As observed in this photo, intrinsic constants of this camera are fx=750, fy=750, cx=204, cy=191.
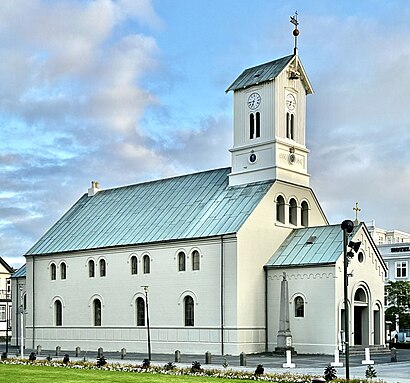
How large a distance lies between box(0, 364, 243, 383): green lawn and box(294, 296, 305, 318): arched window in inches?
771

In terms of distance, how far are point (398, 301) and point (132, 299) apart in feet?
117

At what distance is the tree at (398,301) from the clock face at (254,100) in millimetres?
34473

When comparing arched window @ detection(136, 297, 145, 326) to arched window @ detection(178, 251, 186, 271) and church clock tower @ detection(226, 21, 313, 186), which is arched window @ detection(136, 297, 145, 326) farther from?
church clock tower @ detection(226, 21, 313, 186)

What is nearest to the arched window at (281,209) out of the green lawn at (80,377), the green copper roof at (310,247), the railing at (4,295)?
the green copper roof at (310,247)

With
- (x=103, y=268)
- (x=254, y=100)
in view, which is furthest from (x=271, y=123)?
(x=103, y=268)

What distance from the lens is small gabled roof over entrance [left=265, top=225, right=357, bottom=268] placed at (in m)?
51.3

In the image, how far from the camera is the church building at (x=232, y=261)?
52.0 meters

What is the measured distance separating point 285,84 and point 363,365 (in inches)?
969

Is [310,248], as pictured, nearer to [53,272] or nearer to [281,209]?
[281,209]

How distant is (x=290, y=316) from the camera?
171ft

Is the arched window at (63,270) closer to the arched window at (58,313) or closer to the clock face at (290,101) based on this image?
the arched window at (58,313)

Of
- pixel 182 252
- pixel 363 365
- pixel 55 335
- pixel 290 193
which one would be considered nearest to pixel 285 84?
pixel 290 193

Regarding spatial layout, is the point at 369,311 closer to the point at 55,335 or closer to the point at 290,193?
the point at 290,193

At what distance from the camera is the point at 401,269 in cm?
10194
